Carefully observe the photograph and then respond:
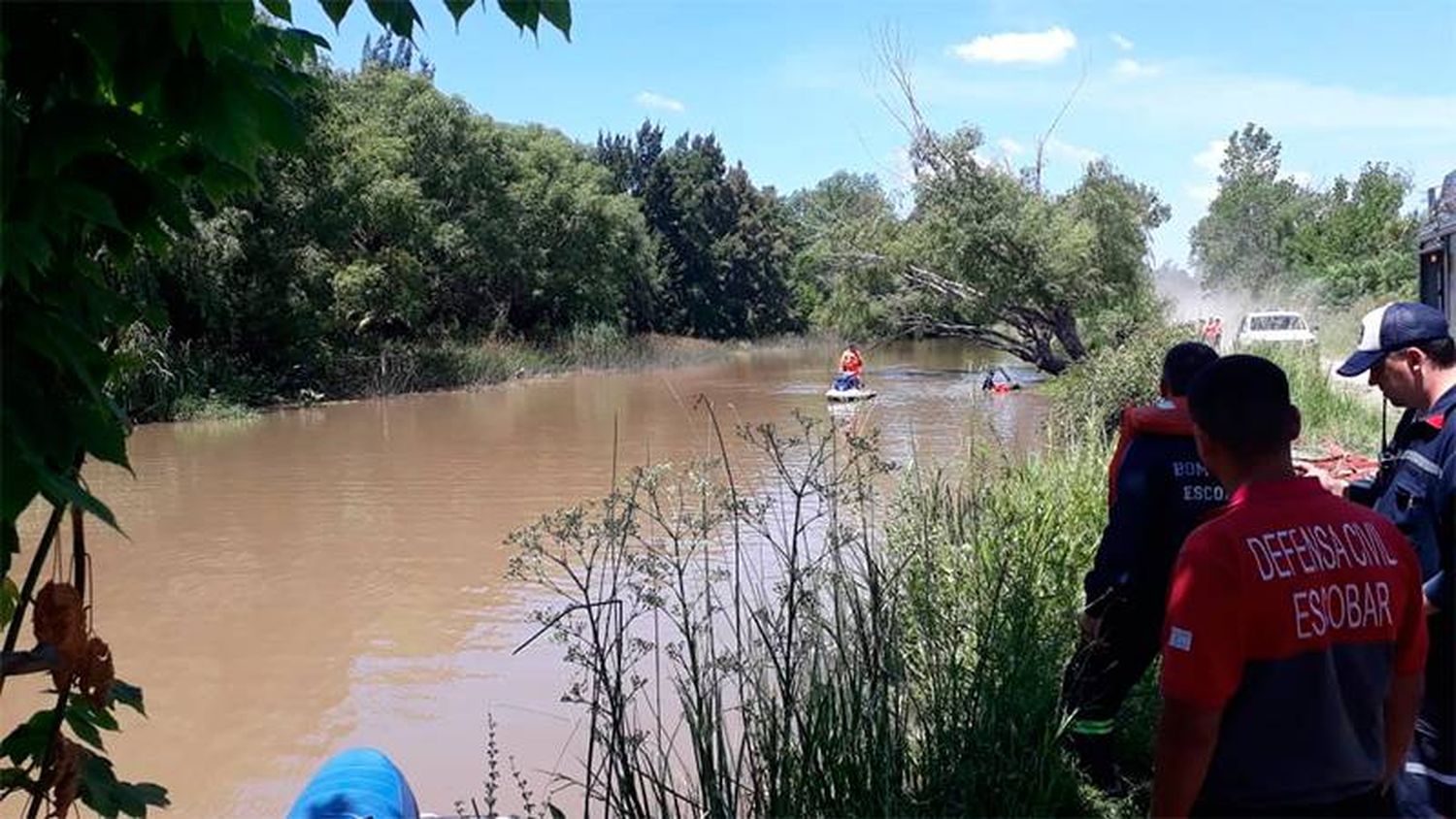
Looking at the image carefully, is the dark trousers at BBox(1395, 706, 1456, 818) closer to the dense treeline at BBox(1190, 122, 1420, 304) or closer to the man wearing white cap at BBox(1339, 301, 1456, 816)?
the man wearing white cap at BBox(1339, 301, 1456, 816)

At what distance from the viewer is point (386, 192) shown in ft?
100

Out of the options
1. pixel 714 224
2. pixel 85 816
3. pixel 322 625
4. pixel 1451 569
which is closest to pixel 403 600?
pixel 322 625

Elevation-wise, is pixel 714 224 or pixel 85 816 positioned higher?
pixel 714 224

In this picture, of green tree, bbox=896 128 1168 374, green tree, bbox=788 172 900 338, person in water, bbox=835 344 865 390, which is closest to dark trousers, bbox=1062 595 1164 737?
person in water, bbox=835 344 865 390

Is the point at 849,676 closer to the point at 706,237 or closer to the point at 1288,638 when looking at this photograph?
the point at 1288,638

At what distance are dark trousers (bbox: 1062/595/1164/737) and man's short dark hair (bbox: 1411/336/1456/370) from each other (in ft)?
3.64

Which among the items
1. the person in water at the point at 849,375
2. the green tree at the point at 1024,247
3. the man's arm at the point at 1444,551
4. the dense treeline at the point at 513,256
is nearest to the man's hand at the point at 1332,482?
the man's arm at the point at 1444,551

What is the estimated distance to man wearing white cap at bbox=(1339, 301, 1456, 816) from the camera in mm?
2869

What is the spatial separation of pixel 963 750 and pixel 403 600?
8023mm

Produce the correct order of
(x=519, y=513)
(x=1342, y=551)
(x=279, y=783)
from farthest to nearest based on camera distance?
1. (x=519, y=513)
2. (x=279, y=783)
3. (x=1342, y=551)

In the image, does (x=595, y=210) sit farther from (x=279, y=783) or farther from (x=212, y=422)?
(x=279, y=783)

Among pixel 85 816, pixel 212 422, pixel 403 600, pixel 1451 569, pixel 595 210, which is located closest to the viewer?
pixel 1451 569

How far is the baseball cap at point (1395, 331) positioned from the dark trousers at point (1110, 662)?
3.20ft

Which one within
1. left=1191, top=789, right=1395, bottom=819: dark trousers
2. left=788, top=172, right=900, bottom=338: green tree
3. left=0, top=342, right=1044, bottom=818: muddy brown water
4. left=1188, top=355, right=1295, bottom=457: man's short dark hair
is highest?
left=788, top=172, right=900, bottom=338: green tree
